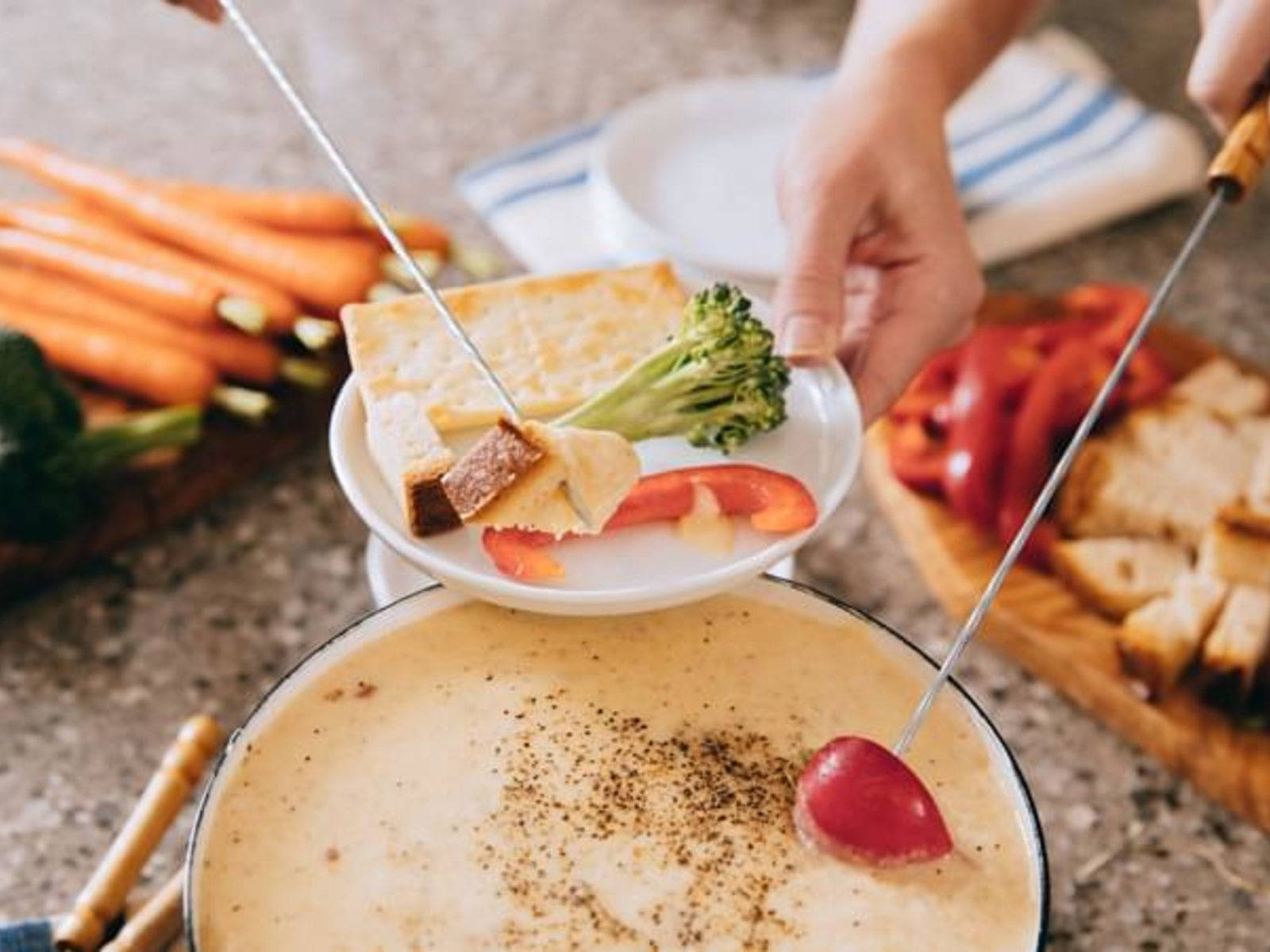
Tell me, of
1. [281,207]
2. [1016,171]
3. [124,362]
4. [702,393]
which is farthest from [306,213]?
[1016,171]

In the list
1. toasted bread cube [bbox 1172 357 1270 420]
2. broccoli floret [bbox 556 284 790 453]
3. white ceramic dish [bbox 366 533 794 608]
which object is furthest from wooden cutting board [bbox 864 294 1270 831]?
broccoli floret [bbox 556 284 790 453]

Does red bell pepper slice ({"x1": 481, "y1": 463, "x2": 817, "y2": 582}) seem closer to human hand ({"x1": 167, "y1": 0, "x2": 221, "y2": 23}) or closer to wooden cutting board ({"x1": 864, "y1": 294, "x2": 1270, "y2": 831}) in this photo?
wooden cutting board ({"x1": 864, "y1": 294, "x2": 1270, "y2": 831})

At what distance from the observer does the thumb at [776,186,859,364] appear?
4.69 feet

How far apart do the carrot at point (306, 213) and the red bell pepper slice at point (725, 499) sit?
0.87 meters

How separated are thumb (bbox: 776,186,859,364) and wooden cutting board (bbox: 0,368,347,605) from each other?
2.29ft

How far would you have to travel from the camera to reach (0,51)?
2609 mm

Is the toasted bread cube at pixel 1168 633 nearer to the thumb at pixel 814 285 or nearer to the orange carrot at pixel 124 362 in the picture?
the thumb at pixel 814 285

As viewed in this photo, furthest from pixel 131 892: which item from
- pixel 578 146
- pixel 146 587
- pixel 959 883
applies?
pixel 578 146

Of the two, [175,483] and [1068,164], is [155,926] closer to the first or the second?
[175,483]

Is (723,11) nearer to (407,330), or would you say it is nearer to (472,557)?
(407,330)

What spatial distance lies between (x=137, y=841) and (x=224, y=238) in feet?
3.23

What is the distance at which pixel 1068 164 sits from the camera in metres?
2.42

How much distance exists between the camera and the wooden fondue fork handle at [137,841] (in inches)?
46.5

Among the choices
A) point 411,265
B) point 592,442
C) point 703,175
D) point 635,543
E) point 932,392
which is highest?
point 411,265
